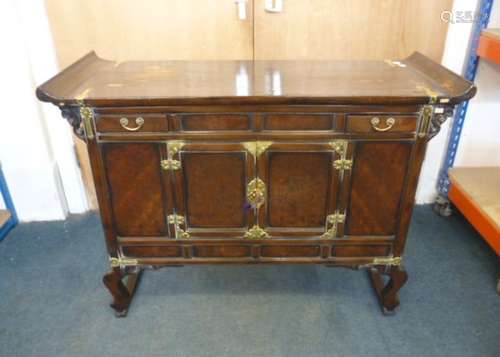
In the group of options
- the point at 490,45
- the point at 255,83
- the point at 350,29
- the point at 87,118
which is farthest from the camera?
the point at 350,29

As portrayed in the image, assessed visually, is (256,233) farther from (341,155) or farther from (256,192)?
(341,155)

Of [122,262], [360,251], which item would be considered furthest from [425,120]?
[122,262]

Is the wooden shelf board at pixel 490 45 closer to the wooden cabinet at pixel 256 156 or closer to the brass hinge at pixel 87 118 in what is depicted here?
the wooden cabinet at pixel 256 156

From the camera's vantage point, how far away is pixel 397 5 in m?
1.80

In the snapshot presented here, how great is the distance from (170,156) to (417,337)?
3.60ft

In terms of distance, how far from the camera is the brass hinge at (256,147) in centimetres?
128

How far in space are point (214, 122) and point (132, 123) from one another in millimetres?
245

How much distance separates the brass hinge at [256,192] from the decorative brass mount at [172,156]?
241 millimetres

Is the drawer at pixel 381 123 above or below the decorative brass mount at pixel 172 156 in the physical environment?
above

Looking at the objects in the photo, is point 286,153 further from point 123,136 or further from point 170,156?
point 123,136

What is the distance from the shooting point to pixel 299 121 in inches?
49.1

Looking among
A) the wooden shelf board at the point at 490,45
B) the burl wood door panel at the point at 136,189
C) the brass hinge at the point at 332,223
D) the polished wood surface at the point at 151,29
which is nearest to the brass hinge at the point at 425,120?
the brass hinge at the point at 332,223

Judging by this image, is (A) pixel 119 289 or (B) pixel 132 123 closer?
(B) pixel 132 123

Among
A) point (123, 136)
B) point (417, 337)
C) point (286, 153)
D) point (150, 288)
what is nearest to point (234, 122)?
point (286, 153)
